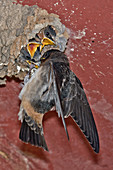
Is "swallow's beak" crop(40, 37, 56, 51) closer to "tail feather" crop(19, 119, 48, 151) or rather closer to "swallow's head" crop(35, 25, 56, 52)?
"swallow's head" crop(35, 25, 56, 52)

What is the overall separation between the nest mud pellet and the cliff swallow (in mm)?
168

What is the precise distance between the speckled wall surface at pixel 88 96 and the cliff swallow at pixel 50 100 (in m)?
0.27

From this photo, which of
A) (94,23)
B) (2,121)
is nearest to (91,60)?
(94,23)

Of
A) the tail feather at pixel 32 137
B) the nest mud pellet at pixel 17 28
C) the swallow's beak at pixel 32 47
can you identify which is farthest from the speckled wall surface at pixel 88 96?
the tail feather at pixel 32 137

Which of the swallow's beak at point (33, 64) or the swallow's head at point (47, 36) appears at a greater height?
the swallow's head at point (47, 36)

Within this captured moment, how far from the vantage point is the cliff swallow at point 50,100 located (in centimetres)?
202

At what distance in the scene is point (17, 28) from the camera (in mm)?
2346

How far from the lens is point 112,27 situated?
2352mm

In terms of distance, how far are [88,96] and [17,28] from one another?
2.09 feet

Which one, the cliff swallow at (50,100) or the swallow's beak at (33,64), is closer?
the cliff swallow at (50,100)

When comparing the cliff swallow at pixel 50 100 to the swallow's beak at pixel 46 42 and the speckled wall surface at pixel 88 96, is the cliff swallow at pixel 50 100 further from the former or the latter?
the speckled wall surface at pixel 88 96

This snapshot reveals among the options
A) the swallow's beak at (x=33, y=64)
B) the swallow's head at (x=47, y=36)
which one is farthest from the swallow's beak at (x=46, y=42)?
the swallow's beak at (x=33, y=64)

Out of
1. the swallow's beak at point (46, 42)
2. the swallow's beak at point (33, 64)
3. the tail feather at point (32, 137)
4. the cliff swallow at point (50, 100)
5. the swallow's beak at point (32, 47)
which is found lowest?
the tail feather at point (32, 137)

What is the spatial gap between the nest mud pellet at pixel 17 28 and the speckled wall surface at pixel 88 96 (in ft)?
0.30
